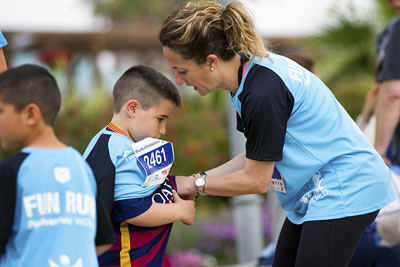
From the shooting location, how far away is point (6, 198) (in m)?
1.97

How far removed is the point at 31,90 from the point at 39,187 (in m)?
0.34

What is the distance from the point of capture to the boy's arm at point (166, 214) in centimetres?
265

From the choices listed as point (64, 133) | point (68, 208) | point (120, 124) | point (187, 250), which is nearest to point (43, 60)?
point (64, 133)

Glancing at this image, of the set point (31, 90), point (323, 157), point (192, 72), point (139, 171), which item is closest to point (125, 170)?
point (139, 171)

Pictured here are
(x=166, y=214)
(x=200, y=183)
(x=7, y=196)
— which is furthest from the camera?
A: (x=200, y=183)

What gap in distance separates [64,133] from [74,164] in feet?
Answer: 15.7

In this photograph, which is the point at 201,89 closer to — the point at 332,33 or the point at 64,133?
the point at 64,133

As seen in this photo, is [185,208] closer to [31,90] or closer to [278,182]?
[278,182]

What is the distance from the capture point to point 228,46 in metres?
2.75

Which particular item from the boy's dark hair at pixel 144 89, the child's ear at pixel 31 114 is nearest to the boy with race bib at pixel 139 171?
the boy's dark hair at pixel 144 89

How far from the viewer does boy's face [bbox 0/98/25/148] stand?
207cm

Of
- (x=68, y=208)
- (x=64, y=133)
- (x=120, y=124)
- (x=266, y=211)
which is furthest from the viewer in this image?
(x=266, y=211)

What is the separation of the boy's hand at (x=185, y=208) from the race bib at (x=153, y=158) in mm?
129

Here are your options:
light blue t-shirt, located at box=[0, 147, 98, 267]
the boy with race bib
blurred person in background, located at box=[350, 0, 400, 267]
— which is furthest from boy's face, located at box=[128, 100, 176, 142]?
blurred person in background, located at box=[350, 0, 400, 267]
